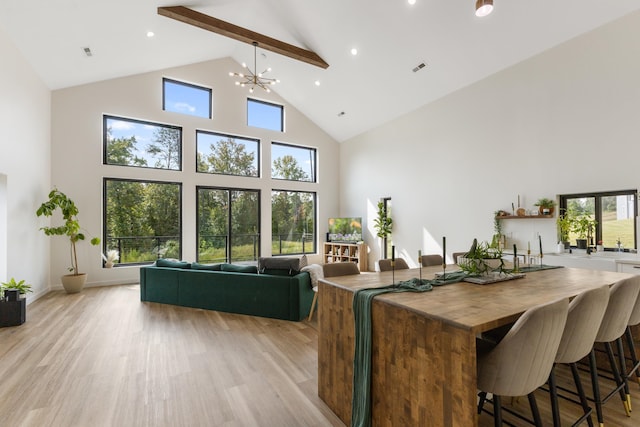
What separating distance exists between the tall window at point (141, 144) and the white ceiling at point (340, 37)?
107 centimetres

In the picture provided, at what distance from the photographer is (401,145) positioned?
7.68m

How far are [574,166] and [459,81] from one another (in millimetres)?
2637

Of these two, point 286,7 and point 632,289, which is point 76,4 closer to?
point 286,7

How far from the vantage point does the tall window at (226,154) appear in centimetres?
787

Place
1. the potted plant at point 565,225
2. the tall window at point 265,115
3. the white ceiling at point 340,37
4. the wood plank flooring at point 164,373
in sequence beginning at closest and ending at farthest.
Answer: the wood plank flooring at point 164,373 → the white ceiling at point 340,37 → the potted plant at point 565,225 → the tall window at point 265,115

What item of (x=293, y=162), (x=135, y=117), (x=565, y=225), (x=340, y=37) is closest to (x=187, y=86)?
(x=135, y=117)

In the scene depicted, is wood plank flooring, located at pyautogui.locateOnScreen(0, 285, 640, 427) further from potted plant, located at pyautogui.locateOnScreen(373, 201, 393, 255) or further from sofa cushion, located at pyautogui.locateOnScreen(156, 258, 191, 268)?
potted plant, located at pyautogui.locateOnScreen(373, 201, 393, 255)

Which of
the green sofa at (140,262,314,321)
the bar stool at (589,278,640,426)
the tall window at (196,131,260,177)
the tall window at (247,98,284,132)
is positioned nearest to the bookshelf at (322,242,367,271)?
the tall window at (196,131,260,177)

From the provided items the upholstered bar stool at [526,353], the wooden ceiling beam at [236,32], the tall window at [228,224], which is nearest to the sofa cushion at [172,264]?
the tall window at [228,224]

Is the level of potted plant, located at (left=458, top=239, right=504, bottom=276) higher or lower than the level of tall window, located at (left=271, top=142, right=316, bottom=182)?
lower

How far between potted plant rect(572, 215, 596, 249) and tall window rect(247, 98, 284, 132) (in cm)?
728

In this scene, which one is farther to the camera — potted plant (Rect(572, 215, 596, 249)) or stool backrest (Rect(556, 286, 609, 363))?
potted plant (Rect(572, 215, 596, 249))

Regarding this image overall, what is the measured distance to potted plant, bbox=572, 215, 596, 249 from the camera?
4617 millimetres

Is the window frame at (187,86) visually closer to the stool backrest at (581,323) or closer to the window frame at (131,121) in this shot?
the window frame at (131,121)
